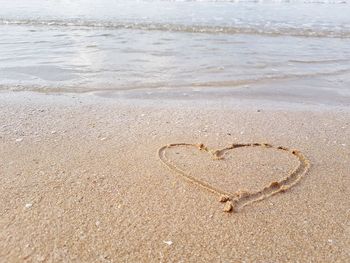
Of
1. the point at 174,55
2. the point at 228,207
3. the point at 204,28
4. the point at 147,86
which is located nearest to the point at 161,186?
the point at 228,207

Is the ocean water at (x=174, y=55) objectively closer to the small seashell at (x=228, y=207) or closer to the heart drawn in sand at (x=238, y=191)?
the heart drawn in sand at (x=238, y=191)

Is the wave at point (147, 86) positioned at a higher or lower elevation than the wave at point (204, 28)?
lower

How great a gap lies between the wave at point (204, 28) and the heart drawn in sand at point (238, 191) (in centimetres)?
707

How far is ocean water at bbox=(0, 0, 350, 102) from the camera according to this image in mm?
5270

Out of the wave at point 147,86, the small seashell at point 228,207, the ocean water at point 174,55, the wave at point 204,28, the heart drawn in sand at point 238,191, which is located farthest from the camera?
the wave at point 204,28

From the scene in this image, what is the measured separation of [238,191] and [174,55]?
465cm

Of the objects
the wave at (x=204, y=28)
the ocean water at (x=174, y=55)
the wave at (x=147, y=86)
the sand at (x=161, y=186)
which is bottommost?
the sand at (x=161, y=186)

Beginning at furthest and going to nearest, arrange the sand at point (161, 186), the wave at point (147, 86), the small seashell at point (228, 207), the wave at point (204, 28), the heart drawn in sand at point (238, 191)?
the wave at point (204, 28), the wave at point (147, 86), the heart drawn in sand at point (238, 191), the small seashell at point (228, 207), the sand at point (161, 186)

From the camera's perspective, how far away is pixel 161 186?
2705mm

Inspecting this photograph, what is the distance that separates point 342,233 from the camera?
2.27m

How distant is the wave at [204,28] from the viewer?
9.85 m

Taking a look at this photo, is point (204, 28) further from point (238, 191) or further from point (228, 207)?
point (228, 207)

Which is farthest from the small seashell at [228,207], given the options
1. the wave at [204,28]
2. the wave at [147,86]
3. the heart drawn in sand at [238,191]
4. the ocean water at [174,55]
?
the wave at [204,28]

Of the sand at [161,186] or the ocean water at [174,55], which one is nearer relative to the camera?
the sand at [161,186]
